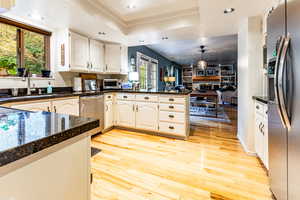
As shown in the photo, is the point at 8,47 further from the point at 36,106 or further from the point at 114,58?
the point at 114,58

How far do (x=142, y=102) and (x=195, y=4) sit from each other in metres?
2.11

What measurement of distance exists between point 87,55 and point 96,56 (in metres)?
0.29

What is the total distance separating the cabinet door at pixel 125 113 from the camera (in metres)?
3.63

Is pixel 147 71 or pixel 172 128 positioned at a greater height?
pixel 147 71

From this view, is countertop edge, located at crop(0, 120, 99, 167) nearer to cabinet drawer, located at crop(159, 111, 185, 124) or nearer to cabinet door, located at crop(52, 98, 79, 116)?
cabinet door, located at crop(52, 98, 79, 116)

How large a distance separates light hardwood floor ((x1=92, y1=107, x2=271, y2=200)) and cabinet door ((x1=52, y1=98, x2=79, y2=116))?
0.71 meters

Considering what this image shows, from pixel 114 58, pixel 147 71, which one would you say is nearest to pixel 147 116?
pixel 114 58

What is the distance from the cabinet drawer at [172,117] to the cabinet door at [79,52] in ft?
6.43

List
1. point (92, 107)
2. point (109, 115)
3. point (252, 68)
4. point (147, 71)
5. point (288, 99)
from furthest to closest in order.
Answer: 1. point (147, 71)
2. point (109, 115)
3. point (92, 107)
4. point (252, 68)
5. point (288, 99)

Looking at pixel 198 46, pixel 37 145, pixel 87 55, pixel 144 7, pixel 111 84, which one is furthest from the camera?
pixel 198 46

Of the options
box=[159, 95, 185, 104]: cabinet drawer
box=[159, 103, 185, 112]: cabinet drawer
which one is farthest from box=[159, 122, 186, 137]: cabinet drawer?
box=[159, 95, 185, 104]: cabinet drawer

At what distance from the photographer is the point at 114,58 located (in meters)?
4.20

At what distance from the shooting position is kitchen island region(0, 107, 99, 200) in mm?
454

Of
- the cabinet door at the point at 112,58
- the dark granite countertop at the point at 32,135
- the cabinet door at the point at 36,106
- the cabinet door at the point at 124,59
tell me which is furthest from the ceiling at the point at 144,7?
the dark granite countertop at the point at 32,135
